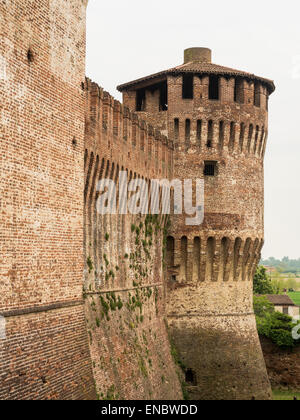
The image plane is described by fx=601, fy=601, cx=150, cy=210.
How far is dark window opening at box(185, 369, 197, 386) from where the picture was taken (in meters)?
23.8

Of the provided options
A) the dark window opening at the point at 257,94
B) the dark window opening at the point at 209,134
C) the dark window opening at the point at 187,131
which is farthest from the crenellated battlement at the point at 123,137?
the dark window opening at the point at 257,94

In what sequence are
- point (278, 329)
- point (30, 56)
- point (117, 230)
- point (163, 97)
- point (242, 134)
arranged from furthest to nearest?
point (278, 329), point (163, 97), point (242, 134), point (117, 230), point (30, 56)

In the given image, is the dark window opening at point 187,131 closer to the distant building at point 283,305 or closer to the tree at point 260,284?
the tree at point 260,284

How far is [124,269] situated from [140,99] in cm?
1022

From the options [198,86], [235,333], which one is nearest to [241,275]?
[235,333]

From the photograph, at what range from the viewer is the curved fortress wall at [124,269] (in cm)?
1575

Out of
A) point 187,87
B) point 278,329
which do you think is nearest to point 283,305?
point 278,329

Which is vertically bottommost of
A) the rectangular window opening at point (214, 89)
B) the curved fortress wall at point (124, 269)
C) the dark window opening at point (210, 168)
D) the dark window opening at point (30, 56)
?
the curved fortress wall at point (124, 269)

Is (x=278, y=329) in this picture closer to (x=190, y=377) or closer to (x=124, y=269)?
(x=190, y=377)

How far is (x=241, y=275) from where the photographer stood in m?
25.5

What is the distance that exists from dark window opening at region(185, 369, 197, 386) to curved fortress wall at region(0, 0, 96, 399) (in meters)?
11.1

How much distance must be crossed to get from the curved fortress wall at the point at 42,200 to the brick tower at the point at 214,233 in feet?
36.2

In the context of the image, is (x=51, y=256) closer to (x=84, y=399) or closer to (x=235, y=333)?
(x=84, y=399)

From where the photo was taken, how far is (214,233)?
2431 cm
